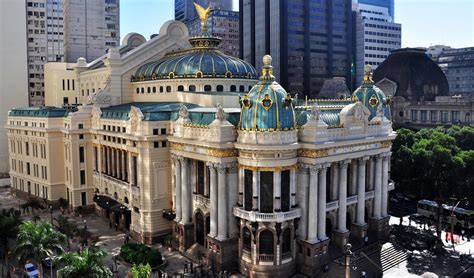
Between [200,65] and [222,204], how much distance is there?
2938 centimetres

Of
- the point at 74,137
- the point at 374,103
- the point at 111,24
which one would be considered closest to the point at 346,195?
the point at 374,103

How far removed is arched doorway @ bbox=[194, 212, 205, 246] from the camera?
64.9 meters

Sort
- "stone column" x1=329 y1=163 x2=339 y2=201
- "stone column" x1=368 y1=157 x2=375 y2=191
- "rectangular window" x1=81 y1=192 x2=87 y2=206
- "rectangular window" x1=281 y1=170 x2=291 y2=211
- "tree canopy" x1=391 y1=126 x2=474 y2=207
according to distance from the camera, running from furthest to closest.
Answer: "rectangular window" x1=81 y1=192 x2=87 y2=206
"tree canopy" x1=391 y1=126 x2=474 y2=207
"stone column" x1=368 y1=157 x2=375 y2=191
"stone column" x1=329 y1=163 x2=339 y2=201
"rectangular window" x1=281 y1=170 x2=291 y2=211

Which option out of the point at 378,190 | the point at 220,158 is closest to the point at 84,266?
the point at 220,158

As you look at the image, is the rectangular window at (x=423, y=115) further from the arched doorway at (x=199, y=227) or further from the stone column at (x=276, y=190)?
the stone column at (x=276, y=190)

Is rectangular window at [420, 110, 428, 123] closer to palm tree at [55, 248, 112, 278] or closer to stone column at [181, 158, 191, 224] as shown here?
stone column at [181, 158, 191, 224]

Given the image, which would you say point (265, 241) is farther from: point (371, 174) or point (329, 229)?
point (371, 174)

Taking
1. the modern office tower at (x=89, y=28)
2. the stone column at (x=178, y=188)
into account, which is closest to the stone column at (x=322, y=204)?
the stone column at (x=178, y=188)

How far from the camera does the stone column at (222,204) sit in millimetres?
57688

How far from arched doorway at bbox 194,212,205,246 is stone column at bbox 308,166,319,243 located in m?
15.7

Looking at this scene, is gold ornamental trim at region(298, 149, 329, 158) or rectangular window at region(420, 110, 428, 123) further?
rectangular window at region(420, 110, 428, 123)

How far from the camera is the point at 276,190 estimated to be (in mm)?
55375

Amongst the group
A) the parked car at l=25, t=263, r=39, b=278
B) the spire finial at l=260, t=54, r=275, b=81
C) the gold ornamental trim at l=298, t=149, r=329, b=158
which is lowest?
the parked car at l=25, t=263, r=39, b=278

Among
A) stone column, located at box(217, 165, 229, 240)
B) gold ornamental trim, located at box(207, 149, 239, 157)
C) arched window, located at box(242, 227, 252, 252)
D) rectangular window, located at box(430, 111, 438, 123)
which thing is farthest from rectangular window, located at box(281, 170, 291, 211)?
rectangular window, located at box(430, 111, 438, 123)
